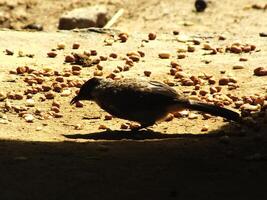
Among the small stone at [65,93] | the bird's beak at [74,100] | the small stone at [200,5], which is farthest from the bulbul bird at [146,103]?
the small stone at [200,5]

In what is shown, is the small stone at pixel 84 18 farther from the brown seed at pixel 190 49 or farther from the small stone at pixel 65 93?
the small stone at pixel 65 93

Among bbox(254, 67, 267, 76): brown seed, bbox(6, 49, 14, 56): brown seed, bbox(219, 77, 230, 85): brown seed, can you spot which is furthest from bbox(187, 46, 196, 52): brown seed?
bbox(6, 49, 14, 56): brown seed

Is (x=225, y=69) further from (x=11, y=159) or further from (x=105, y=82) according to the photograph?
(x=11, y=159)

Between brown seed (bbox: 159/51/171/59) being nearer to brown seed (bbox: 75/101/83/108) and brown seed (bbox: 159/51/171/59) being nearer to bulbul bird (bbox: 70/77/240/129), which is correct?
brown seed (bbox: 75/101/83/108)

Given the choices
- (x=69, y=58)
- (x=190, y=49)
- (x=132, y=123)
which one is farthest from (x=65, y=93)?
(x=190, y=49)

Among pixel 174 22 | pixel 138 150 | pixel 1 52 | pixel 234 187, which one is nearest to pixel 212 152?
pixel 138 150
